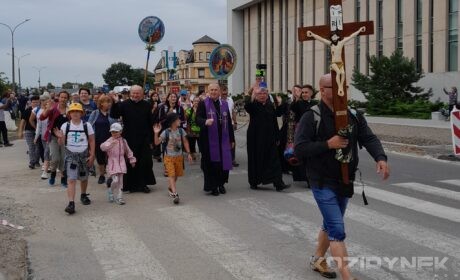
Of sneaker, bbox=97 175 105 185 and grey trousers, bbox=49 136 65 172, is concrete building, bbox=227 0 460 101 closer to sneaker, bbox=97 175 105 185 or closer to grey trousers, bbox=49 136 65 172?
sneaker, bbox=97 175 105 185

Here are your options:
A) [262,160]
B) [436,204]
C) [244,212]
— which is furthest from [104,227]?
[436,204]

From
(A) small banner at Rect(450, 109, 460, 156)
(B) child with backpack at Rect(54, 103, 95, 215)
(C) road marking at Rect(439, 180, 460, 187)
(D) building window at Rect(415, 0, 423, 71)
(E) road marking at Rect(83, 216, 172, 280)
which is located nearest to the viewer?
(E) road marking at Rect(83, 216, 172, 280)

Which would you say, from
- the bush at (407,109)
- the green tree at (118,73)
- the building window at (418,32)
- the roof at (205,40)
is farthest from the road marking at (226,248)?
the green tree at (118,73)

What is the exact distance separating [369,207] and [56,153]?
6.01 meters

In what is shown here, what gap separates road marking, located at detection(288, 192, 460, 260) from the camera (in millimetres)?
5965

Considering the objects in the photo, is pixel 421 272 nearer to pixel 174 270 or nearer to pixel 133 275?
pixel 174 270

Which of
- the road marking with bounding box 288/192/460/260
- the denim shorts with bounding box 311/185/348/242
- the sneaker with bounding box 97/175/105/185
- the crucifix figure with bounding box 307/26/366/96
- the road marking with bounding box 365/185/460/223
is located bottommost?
the road marking with bounding box 288/192/460/260

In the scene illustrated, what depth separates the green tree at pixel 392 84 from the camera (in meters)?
31.2

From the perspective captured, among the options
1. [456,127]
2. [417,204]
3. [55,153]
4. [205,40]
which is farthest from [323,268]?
[205,40]

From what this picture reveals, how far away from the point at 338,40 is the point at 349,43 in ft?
131

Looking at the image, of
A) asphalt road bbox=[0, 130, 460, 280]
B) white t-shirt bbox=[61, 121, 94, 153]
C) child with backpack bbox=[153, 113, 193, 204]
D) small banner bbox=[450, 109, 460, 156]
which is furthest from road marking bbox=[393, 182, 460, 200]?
white t-shirt bbox=[61, 121, 94, 153]

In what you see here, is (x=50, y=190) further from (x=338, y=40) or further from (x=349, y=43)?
(x=349, y=43)

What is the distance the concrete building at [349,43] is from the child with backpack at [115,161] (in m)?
29.0

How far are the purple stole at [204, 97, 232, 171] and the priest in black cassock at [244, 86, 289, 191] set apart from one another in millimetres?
378
